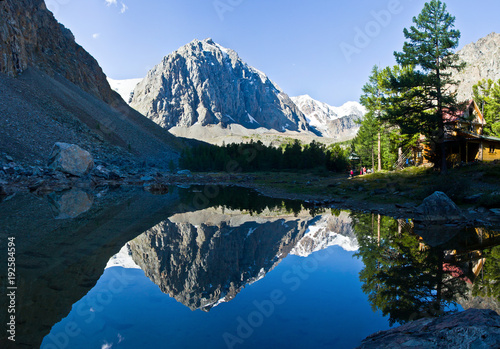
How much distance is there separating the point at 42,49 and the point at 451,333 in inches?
5076

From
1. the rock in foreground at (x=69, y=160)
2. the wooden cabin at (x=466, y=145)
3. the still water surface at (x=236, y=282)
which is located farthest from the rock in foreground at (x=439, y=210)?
the rock in foreground at (x=69, y=160)

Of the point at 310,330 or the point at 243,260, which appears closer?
the point at 310,330

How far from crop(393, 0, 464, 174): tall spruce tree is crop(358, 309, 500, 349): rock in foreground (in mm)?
26046

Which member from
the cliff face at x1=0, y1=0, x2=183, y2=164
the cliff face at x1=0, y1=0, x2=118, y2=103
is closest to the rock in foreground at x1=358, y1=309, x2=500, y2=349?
the cliff face at x1=0, y1=0, x2=183, y2=164

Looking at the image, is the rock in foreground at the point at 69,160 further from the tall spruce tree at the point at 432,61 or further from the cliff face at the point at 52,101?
the tall spruce tree at the point at 432,61

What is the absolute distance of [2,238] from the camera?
10750mm

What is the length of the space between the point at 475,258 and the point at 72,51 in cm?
14647

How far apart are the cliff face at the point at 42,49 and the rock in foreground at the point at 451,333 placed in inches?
3367

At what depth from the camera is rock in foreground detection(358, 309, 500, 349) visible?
2643mm

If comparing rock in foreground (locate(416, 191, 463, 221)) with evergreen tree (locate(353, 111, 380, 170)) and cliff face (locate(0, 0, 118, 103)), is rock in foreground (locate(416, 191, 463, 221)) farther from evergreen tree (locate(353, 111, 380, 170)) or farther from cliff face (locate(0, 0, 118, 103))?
cliff face (locate(0, 0, 118, 103))

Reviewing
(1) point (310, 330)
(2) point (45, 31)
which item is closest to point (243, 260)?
(1) point (310, 330)

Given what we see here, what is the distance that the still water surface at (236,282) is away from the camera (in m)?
5.09

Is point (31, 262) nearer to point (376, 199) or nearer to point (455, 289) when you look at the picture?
point (455, 289)

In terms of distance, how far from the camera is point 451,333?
9.63 feet
